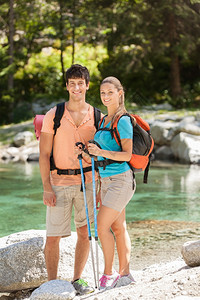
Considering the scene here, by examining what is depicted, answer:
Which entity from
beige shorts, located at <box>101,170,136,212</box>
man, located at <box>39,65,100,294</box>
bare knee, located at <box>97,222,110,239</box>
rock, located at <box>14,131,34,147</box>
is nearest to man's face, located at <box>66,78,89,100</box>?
man, located at <box>39,65,100,294</box>

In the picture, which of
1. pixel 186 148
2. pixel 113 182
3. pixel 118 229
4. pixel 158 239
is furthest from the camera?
pixel 186 148

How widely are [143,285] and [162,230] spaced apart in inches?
143

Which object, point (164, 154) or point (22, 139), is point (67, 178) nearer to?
point (164, 154)

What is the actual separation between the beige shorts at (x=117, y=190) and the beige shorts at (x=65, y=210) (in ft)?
0.71

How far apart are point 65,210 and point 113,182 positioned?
0.45 metres

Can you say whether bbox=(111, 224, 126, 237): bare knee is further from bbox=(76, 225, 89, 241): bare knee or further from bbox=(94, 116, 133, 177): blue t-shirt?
bbox=(94, 116, 133, 177): blue t-shirt

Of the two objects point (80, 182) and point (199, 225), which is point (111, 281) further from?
point (199, 225)

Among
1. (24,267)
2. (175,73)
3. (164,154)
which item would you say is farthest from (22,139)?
(24,267)

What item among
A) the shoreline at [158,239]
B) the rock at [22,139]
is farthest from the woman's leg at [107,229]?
the rock at [22,139]

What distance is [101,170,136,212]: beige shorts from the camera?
3.63 metres

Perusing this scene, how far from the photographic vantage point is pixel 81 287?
12.4ft

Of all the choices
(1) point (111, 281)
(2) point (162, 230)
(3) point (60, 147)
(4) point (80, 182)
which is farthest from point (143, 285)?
(2) point (162, 230)

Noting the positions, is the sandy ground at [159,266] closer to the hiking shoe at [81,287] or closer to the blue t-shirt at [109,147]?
the hiking shoe at [81,287]

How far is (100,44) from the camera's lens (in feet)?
91.9
